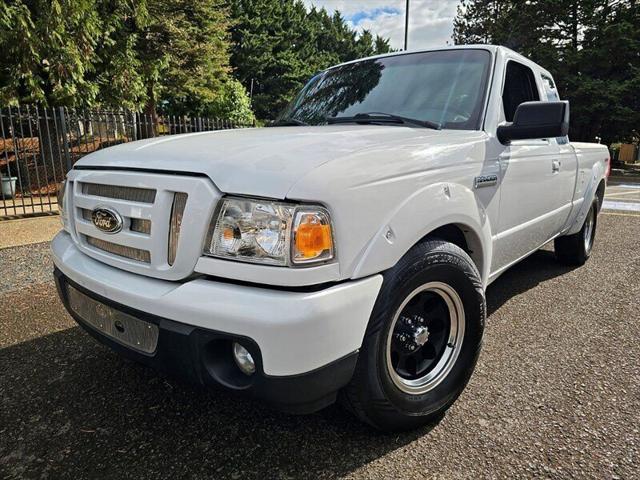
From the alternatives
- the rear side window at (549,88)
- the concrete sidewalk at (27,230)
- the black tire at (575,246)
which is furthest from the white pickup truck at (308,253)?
the concrete sidewalk at (27,230)

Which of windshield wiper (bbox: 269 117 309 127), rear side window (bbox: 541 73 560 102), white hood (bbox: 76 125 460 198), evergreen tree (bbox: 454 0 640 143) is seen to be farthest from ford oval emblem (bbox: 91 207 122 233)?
evergreen tree (bbox: 454 0 640 143)

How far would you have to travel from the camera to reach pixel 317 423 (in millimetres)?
2033

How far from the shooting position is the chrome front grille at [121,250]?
1708mm

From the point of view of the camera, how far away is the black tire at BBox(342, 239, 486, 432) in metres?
1.67

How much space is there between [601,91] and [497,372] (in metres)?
23.8

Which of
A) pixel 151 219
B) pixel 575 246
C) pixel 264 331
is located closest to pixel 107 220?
pixel 151 219

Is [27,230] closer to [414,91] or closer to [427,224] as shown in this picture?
[414,91]

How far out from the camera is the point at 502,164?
2551 mm

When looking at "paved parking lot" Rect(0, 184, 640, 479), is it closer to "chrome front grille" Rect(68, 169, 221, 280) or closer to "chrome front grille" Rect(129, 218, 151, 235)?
"chrome front grille" Rect(68, 169, 221, 280)

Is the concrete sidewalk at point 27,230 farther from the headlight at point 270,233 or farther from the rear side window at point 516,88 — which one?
the rear side window at point 516,88

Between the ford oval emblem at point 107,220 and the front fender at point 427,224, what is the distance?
98cm

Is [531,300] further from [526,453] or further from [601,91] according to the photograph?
[601,91]

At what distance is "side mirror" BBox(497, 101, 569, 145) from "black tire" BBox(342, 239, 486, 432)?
0.91 metres

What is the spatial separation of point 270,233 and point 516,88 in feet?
7.95
